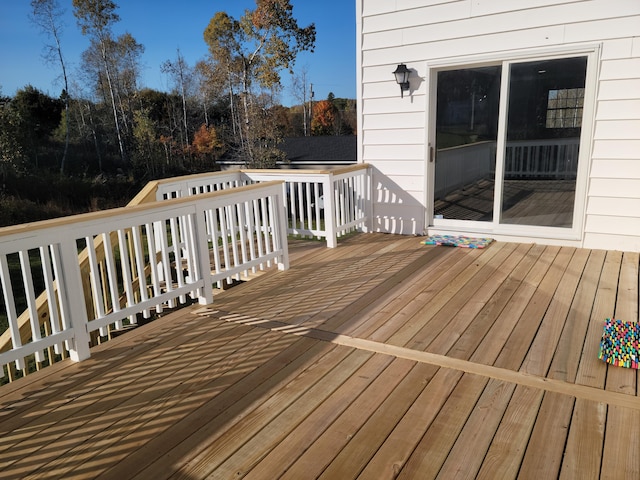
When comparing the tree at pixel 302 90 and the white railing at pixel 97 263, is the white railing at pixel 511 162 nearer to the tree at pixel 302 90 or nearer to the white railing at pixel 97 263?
the white railing at pixel 97 263

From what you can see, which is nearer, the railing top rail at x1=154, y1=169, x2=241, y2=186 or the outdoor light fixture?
the railing top rail at x1=154, y1=169, x2=241, y2=186

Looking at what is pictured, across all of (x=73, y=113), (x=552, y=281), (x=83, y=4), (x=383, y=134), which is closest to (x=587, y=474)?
(x=552, y=281)

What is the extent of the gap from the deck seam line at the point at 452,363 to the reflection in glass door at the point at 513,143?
299cm

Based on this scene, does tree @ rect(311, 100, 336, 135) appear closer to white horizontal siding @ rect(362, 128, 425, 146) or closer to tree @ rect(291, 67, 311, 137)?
tree @ rect(291, 67, 311, 137)

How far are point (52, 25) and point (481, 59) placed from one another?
19413mm

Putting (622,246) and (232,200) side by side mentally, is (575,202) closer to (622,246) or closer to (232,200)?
(622,246)

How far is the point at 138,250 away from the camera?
126 inches

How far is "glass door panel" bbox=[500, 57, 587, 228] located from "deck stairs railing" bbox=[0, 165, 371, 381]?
1.72 metres

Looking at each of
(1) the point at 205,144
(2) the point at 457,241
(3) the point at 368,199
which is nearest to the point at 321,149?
(1) the point at 205,144

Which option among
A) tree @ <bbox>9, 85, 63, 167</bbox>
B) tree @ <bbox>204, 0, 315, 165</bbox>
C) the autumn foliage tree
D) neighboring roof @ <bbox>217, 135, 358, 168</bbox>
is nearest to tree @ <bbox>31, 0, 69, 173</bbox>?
tree @ <bbox>9, 85, 63, 167</bbox>

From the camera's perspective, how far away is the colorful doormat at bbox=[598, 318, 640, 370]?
240 centimetres

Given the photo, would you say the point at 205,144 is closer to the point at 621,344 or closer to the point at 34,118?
the point at 34,118

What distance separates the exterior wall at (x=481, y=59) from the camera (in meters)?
4.23

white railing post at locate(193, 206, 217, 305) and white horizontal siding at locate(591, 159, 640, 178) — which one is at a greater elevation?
white horizontal siding at locate(591, 159, 640, 178)
